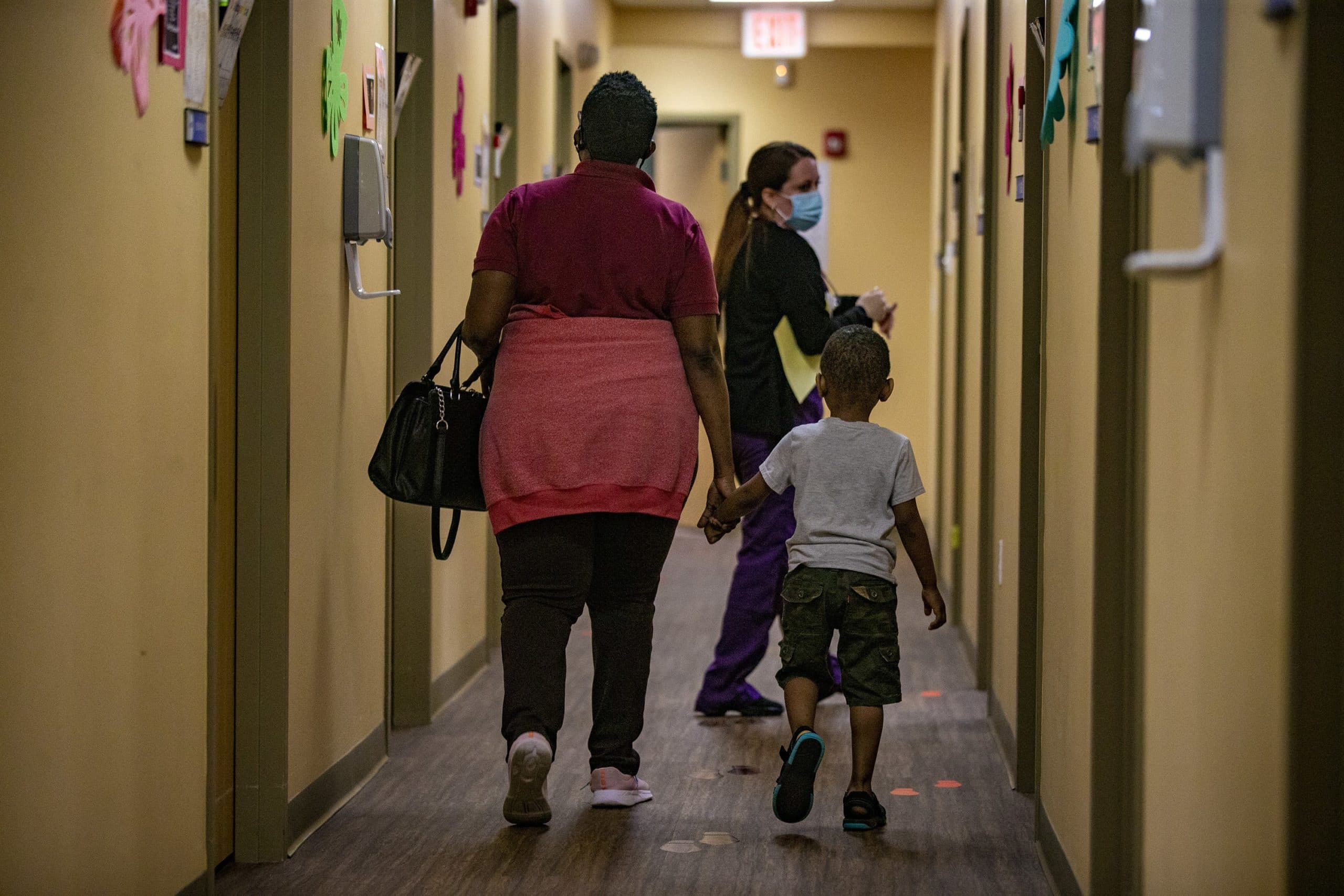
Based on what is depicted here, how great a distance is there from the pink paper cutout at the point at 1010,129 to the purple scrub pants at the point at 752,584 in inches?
28.9

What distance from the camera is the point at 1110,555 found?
201 centimetres

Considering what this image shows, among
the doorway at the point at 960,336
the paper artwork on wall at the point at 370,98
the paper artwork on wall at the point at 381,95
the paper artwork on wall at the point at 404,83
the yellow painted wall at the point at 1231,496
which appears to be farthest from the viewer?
the doorway at the point at 960,336

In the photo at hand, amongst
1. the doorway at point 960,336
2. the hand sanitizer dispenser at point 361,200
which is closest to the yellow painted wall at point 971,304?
the doorway at point 960,336

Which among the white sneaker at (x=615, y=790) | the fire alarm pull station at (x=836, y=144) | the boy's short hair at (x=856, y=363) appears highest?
the fire alarm pull station at (x=836, y=144)

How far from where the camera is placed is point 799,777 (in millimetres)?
2707

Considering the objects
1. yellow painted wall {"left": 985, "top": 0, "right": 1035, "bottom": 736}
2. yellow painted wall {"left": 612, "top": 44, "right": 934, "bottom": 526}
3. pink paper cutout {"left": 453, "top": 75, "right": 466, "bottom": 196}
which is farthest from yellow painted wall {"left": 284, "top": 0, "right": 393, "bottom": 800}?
yellow painted wall {"left": 612, "top": 44, "right": 934, "bottom": 526}

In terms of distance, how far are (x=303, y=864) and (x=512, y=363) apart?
3.13 ft

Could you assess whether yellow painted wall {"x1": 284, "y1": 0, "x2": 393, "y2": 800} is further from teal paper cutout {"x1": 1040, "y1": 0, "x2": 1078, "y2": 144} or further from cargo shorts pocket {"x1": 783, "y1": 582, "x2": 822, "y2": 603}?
teal paper cutout {"x1": 1040, "y1": 0, "x2": 1078, "y2": 144}

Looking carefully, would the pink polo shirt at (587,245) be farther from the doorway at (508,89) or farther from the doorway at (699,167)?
the doorway at (699,167)

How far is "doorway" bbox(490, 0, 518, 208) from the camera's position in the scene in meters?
Result: 5.10

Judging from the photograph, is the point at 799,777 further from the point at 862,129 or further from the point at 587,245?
the point at 862,129

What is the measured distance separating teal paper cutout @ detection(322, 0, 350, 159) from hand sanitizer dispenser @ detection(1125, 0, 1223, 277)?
1797mm

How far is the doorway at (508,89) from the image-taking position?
5.10 meters

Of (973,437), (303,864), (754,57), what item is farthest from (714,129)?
(303,864)
